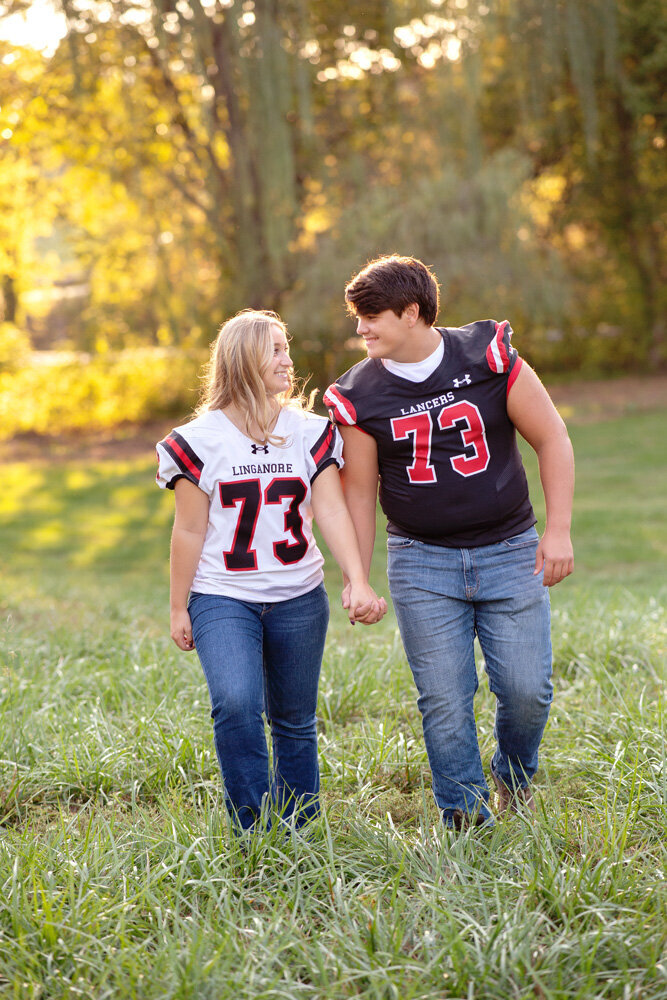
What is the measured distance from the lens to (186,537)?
109 inches

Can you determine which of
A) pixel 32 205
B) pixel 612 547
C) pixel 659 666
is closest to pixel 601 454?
pixel 612 547

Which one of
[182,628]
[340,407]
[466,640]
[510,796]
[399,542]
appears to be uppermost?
[340,407]

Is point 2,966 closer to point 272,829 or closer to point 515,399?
point 272,829

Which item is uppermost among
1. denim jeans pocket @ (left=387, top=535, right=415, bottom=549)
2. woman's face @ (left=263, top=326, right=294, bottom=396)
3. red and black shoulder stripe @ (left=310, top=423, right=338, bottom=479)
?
woman's face @ (left=263, top=326, right=294, bottom=396)

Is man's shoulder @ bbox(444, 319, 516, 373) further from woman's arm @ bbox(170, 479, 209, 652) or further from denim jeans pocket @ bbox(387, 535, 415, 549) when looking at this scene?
woman's arm @ bbox(170, 479, 209, 652)

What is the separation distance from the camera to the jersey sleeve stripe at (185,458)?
273 centimetres

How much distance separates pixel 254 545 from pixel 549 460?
91 cm

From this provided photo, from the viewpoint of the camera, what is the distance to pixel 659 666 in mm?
4375

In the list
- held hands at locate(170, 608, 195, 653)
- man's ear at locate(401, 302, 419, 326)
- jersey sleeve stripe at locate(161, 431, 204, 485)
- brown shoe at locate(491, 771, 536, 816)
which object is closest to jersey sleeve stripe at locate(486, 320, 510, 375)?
A: man's ear at locate(401, 302, 419, 326)

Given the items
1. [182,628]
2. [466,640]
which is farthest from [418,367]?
[182,628]

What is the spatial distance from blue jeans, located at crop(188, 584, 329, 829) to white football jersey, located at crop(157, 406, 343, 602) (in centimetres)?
6

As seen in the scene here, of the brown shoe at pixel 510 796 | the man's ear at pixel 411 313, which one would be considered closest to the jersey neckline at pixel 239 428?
the man's ear at pixel 411 313

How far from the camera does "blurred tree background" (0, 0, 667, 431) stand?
529 inches

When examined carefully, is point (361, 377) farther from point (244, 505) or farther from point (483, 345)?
point (244, 505)
